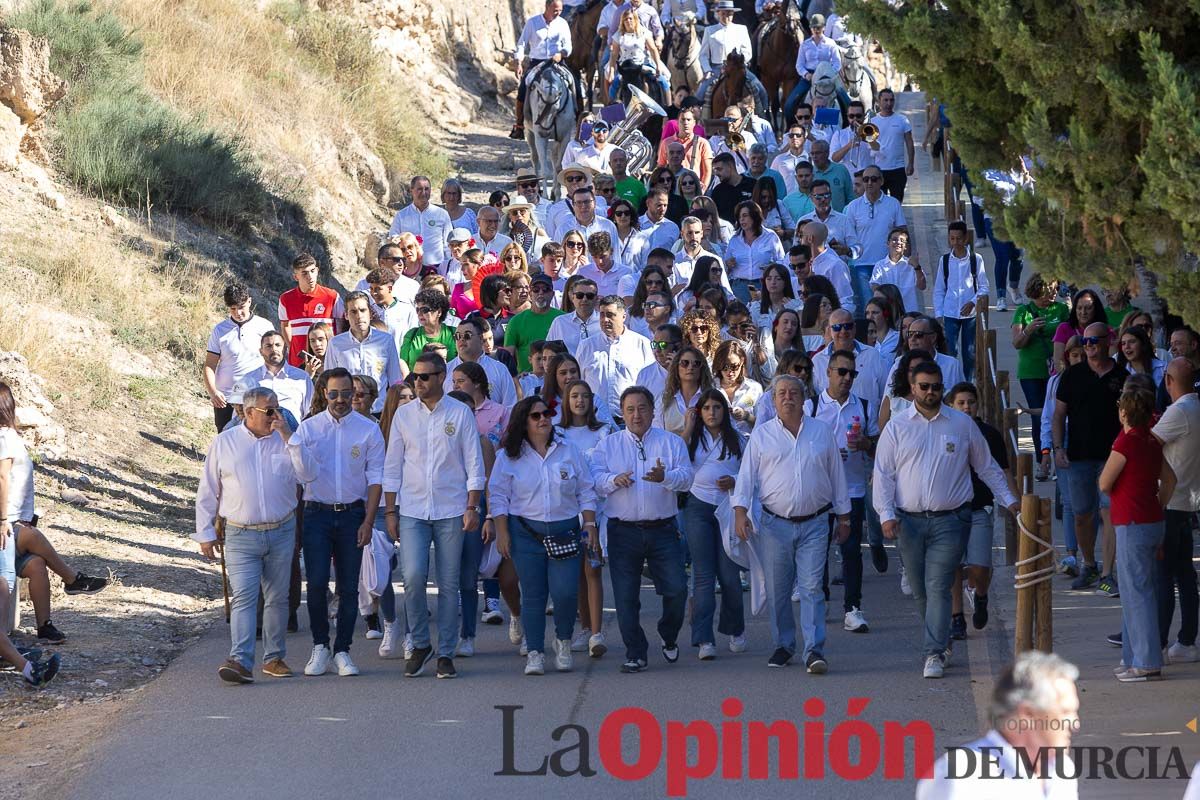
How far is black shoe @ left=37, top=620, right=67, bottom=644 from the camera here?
10516 mm

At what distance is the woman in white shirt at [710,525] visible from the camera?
33.9 feet

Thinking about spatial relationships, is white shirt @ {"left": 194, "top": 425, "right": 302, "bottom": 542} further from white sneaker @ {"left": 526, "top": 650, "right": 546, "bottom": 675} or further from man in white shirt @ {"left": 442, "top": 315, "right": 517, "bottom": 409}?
man in white shirt @ {"left": 442, "top": 315, "right": 517, "bottom": 409}

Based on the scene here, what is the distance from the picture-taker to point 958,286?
15.7m

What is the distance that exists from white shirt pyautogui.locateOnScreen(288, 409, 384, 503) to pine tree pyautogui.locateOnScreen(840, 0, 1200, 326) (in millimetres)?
4012

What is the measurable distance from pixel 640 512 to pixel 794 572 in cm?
105

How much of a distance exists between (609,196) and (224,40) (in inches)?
375

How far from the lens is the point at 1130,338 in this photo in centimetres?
1142

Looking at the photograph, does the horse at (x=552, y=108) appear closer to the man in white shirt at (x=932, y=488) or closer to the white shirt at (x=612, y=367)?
the white shirt at (x=612, y=367)

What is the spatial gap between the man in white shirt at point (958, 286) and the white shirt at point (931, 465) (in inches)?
240

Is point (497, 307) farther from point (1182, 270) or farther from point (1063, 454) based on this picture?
point (1182, 270)

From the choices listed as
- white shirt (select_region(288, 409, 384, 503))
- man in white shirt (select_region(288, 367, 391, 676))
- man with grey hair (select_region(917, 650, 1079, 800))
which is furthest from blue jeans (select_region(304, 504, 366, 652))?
man with grey hair (select_region(917, 650, 1079, 800))

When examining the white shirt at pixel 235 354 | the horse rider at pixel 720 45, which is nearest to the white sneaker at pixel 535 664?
the white shirt at pixel 235 354

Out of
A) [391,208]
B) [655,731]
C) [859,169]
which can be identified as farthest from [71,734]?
[391,208]

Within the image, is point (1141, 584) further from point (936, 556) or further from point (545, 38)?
point (545, 38)
